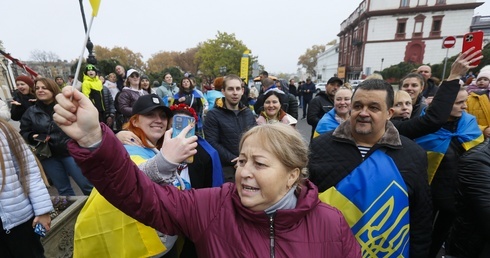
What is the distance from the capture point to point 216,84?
6.74m

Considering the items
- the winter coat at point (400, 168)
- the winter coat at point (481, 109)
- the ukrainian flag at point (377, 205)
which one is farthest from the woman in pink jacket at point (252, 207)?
the winter coat at point (481, 109)

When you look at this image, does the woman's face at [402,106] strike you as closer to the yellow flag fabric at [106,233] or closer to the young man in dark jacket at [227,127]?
the young man in dark jacket at [227,127]

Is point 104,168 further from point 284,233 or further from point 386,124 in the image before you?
point 386,124

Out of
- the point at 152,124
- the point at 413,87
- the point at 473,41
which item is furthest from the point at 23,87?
the point at 473,41

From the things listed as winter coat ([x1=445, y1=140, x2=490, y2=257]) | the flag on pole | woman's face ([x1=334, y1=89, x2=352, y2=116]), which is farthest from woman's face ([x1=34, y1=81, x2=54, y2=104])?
winter coat ([x1=445, y1=140, x2=490, y2=257])

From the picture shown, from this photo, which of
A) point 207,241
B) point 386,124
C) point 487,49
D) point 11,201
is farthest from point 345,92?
point 487,49

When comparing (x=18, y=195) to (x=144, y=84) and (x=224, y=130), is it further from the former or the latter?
(x=144, y=84)

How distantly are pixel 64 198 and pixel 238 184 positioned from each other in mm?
2858

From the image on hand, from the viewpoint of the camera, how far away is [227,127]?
10.8 ft

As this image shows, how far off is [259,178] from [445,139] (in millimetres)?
2225

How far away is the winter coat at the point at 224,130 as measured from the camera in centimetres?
327

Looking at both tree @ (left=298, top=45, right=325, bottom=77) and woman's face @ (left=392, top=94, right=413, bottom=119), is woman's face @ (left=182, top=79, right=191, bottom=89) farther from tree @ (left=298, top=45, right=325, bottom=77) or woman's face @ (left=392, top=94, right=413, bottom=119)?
tree @ (left=298, top=45, right=325, bottom=77)

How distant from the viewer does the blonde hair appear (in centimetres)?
129

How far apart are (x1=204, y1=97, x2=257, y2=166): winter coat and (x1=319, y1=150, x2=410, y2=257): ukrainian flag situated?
5.80ft
